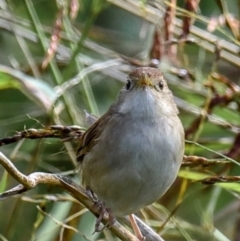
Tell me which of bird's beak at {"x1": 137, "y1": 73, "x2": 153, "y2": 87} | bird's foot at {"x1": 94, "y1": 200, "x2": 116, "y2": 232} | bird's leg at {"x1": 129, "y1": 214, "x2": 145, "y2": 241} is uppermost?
bird's beak at {"x1": 137, "y1": 73, "x2": 153, "y2": 87}

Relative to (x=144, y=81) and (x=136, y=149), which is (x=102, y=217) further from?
(x=144, y=81)

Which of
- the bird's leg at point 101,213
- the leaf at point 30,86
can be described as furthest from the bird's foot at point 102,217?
the leaf at point 30,86

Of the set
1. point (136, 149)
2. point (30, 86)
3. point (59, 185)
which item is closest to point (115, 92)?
point (30, 86)

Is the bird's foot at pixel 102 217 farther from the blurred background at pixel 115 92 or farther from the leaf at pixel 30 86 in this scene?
the leaf at pixel 30 86

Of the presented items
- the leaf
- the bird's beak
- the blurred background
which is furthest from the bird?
the leaf

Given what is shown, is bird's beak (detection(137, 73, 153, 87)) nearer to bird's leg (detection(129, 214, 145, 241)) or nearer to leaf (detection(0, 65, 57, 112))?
leaf (detection(0, 65, 57, 112))
